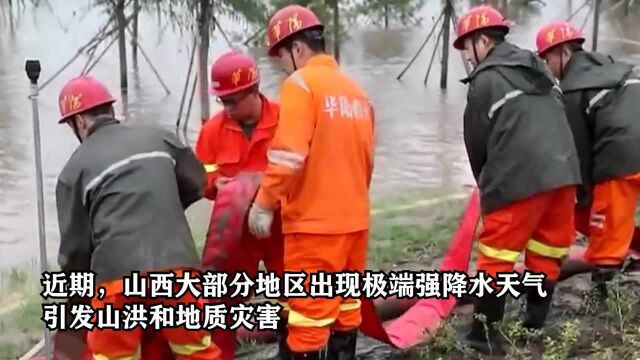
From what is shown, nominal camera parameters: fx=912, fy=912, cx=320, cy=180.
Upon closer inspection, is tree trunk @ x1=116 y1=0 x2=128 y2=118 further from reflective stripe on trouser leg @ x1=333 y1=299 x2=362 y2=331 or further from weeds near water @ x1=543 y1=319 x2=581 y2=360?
weeds near water @ x1=543 y1=319 x2=581 y2=360

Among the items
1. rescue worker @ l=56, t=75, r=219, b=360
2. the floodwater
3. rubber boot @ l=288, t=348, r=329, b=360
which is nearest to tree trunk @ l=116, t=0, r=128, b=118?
the floodwater

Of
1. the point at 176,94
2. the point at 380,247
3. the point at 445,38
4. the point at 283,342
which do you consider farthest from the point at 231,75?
the point at 445,38

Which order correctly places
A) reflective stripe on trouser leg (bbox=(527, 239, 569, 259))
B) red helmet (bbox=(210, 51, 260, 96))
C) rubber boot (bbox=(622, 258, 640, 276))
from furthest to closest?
rubber boot (bbox=(622, 258, 640, 276)) → reflective stripe on trouser leg (bbox=(527, 239, 569, 259)) → red helmet (bbox=(210, 51, 260, 96))

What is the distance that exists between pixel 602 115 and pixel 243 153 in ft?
6.35

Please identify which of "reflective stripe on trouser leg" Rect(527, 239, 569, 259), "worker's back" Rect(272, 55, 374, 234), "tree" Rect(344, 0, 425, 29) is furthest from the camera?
"tree" Rect(344, 0, 425, 29)

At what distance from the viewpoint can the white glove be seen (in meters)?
3.77

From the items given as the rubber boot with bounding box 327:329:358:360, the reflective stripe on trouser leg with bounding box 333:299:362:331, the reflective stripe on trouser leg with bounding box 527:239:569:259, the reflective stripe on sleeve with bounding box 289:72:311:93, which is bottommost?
the rubber boot with bounding box 327:329:358:360

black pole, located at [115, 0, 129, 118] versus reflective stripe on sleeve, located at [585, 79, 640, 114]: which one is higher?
reflective stripe on sleeve, located at [585, 79, 640, 114]

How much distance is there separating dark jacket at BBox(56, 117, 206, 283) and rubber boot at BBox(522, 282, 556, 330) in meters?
1.81

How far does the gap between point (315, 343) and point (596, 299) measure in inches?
69.5

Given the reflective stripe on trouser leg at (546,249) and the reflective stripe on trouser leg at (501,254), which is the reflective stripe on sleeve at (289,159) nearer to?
the reflective stripe on trouser leg at (501,254)

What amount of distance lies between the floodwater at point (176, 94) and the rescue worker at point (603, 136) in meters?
3.75

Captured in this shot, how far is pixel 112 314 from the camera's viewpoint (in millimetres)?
3482

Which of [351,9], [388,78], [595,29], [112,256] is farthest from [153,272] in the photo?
[351,9]
